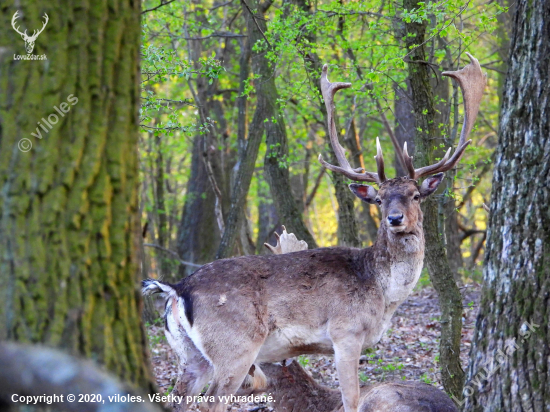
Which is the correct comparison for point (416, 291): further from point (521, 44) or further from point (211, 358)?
point (521, 44)

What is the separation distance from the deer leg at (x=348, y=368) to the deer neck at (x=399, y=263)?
2.04 feet

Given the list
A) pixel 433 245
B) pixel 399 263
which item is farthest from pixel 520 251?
pixel 433 245

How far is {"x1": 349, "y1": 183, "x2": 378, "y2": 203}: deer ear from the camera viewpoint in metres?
7.25

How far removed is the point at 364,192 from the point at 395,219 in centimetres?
99

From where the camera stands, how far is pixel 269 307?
6.37 metres

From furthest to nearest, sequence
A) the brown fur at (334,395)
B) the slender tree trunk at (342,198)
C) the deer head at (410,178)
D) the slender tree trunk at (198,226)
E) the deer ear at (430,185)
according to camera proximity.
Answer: the slender tree trunk at (198,226), the slender tree trunk at (342,198), the deer ear at (430,185), the deer head at (410,178), the brown fur at (334,395)

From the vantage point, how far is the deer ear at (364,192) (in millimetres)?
7250

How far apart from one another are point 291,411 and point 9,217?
426 centimetres

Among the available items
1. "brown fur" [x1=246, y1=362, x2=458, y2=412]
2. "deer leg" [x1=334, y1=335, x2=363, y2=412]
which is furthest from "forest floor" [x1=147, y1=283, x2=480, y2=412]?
"deer leg" [x1=334, y1=335, x2=363, y2=412]

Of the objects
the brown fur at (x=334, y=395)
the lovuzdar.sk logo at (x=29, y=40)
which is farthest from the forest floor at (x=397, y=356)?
the lovuzdar.sk logo at (x=29, y=40)

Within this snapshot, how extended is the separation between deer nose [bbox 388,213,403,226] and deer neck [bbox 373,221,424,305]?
26 centimetres

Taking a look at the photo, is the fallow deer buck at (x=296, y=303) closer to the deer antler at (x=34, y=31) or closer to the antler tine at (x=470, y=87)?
the antler tine at (x=470, y=87)

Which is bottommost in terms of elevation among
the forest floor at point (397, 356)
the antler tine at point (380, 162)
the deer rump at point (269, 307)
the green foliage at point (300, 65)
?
the forest floor at point (397, 356)

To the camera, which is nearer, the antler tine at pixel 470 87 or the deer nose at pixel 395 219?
the deer nose at pixel 395 219
